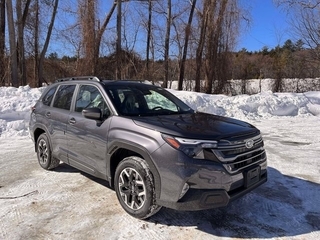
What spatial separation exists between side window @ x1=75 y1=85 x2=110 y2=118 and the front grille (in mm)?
1655

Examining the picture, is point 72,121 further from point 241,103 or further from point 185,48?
point 185,48

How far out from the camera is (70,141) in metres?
4.31

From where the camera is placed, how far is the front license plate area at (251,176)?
3199 millimetres

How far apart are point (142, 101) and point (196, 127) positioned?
121 cm

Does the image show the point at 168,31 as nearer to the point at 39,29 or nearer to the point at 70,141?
the point at 39,29

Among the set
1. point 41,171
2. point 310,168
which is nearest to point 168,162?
point 41,171

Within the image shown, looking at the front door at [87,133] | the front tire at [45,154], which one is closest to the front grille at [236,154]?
the front door at [87,133]

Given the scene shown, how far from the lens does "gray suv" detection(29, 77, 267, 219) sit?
2.92m

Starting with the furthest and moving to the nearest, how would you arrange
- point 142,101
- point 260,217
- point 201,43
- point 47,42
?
point 47,42 < point 201,43 < point 142,101 < point 260,217

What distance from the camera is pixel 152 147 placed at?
3.09m

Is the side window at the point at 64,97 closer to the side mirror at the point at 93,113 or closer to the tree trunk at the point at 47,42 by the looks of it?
the side mirror at the point at 93,113

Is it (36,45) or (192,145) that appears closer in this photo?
(192,145)

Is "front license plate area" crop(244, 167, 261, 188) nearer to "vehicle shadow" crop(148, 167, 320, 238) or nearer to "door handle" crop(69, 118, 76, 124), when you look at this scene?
"vehicle shadow" crop(148, 167, 320, 238)

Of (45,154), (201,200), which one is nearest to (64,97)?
(45,154)
